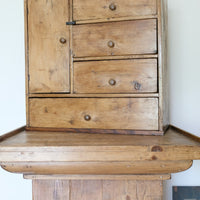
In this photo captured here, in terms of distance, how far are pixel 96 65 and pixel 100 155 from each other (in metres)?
0.39

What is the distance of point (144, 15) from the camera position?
0.90 metres

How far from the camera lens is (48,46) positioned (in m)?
0.99

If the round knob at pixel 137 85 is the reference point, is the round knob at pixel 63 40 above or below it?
above

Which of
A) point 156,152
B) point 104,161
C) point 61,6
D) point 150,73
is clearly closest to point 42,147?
point 104,161

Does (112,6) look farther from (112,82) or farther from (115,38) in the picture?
(112,82)

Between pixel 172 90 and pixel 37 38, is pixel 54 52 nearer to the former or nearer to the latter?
pixel 37 38

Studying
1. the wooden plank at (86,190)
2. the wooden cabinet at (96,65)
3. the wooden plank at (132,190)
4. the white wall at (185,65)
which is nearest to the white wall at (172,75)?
the white wall at (185,65)

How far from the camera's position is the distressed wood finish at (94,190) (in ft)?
2.94

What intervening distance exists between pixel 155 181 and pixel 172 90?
1.90 ft

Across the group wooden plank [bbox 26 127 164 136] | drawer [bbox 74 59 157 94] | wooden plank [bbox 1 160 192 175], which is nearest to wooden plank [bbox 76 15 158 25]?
drawer [bbox 74 59 157 94]

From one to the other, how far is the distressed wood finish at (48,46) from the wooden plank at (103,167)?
1.14ft

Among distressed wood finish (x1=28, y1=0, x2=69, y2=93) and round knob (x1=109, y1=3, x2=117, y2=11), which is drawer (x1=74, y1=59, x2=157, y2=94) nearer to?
distressed wood finish (x1=28, y1=0, x2=69, y2=93)

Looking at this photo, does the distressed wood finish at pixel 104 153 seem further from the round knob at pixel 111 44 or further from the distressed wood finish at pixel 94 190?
the round knob at pixel 111 44

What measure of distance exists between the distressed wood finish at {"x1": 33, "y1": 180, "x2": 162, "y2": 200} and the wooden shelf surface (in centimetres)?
14
